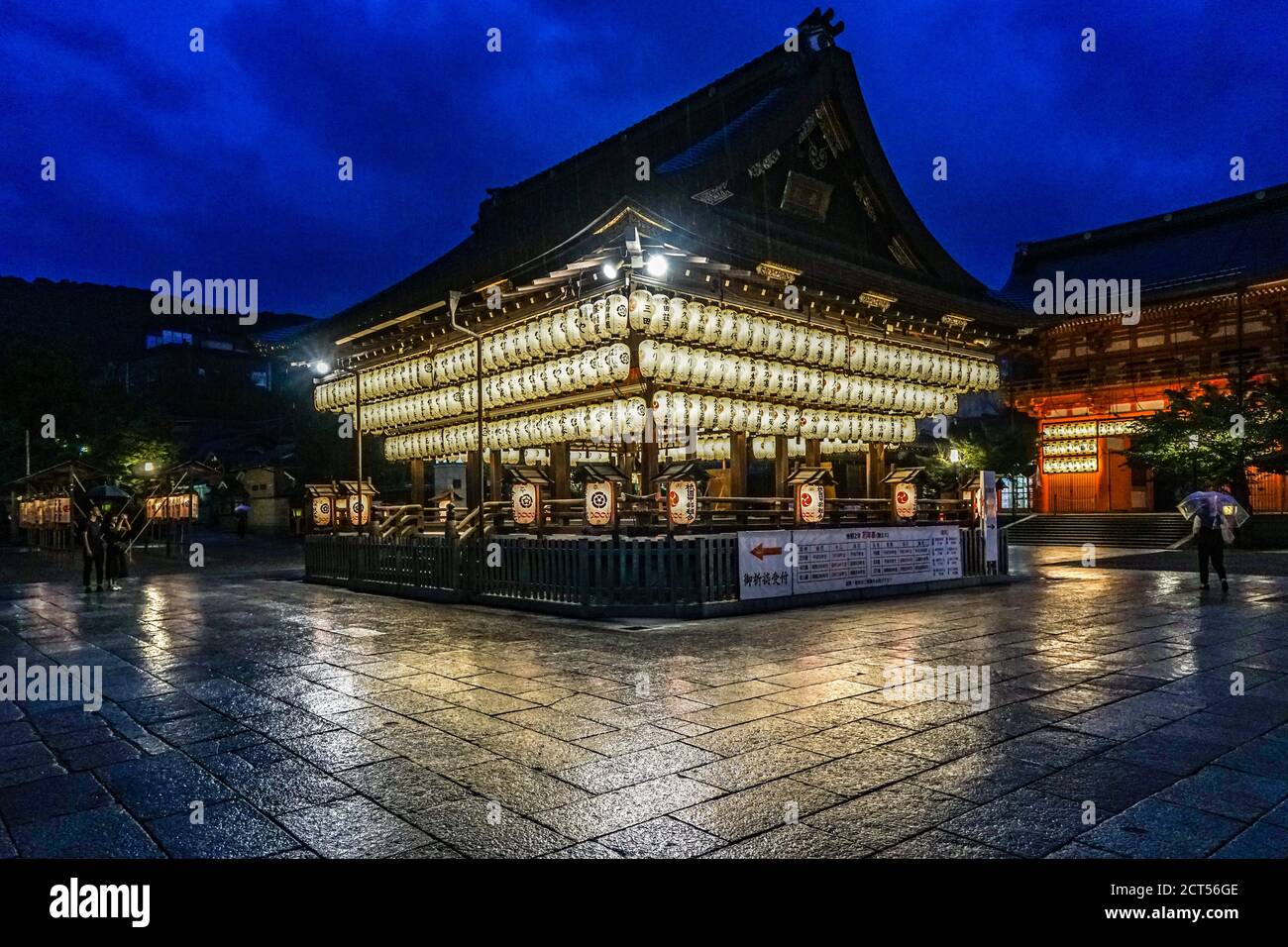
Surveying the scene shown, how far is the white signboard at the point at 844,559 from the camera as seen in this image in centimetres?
1272

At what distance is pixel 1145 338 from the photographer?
3588 cm

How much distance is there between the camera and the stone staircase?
29688 mm

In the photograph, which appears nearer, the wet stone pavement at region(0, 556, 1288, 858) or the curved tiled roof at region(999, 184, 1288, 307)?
the wet stone pavement at region(0, 556, 1288, 858)

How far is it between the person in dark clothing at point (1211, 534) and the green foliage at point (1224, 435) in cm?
1413

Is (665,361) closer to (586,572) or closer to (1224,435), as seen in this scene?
(586,572)

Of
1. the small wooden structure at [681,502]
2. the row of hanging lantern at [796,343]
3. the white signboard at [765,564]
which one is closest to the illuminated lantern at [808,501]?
the white signboard at [765,564]

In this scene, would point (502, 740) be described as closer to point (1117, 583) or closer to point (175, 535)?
point (1117, 583)

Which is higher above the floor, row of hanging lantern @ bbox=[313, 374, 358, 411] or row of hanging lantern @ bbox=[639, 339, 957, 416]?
row of hanging lantern @ bbox=[313, 374, 358, 411]

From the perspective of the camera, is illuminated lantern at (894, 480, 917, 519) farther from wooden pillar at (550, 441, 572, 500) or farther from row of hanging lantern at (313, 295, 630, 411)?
wooden pillar at (550, 441, 572, 500)

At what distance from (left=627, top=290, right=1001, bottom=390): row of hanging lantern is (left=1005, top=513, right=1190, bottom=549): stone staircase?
12.4 meters

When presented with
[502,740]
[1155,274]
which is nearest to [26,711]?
[502,740]

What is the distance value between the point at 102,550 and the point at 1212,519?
21.7 metres

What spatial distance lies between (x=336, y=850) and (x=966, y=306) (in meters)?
19.5

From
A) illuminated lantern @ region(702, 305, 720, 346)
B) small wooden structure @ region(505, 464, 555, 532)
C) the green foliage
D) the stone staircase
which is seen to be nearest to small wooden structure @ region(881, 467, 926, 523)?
illuminated lantern @ region(702, 305, 720, 346)
